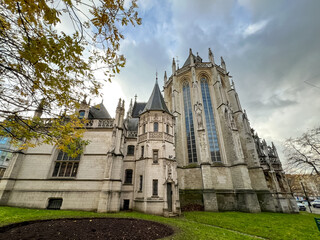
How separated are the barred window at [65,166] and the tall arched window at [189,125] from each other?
13864mm

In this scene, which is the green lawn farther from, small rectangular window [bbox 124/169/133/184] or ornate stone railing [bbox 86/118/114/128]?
ornate stone railing [bbox 86/118/114/128]

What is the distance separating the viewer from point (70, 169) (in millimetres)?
13156

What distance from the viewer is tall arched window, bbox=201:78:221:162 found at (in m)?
19.4

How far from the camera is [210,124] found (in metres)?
21.4

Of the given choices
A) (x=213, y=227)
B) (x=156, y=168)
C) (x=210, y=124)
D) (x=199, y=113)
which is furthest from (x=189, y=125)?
(x=213, y=227)

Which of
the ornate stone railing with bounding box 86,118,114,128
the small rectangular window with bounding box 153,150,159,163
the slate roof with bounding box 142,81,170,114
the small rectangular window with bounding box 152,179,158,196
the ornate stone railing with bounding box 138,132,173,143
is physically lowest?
the small rectangular window with bounding box 152,179,158,196

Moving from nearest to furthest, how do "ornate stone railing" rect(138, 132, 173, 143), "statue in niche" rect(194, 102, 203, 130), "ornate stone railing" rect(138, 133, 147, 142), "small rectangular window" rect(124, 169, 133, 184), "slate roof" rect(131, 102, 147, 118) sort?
"small rectangular window" rect(124, 169, 133, 184)
"ornate stone railing" rect(138, 132, 173, 143)
"ornate stone railing" rect(138, 133, 147, 142)
"statue in niche" rect(194, 102, 203, 130)
"slate roof" rect(131, 102, 147, 118)

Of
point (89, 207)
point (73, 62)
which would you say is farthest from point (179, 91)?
point (73, 62)

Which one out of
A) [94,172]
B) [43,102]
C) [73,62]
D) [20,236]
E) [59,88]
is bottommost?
[20,236]

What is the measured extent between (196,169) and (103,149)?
1179cm

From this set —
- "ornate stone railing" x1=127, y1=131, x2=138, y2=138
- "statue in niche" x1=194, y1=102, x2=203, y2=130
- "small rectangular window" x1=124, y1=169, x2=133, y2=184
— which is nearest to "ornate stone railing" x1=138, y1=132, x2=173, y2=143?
"ornate stone railing" x1=127, y1=131, x2=138, y2=138

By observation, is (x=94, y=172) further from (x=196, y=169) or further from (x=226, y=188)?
(x=226, y=188)

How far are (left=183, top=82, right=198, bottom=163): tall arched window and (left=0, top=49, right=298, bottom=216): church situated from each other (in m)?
0.14

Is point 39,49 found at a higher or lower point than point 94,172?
higher
